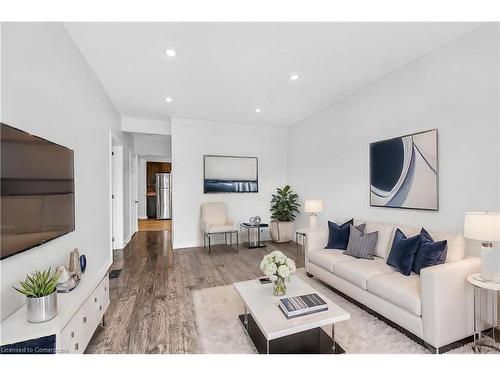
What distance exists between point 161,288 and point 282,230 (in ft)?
9.75

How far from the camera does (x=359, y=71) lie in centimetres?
302

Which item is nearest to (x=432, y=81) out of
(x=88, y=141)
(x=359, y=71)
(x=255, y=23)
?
(x=359, y=71)

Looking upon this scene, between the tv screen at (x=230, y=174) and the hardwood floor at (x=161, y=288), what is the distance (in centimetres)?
130

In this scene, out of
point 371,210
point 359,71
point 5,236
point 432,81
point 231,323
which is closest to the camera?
point 5,236

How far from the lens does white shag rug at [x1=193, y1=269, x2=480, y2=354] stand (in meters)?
1.82

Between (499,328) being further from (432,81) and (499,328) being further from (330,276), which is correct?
(432,81)

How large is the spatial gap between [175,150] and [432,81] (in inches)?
168

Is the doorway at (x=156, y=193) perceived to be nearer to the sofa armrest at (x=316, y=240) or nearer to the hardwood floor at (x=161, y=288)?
Result: the hardwood floor at (x=161, y=288)

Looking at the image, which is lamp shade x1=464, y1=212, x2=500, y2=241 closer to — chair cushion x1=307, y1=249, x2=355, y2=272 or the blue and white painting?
the blue and white painting

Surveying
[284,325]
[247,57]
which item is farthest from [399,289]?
[247,57]

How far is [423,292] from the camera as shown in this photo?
1.81 meters

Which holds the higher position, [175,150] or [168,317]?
[175,150]

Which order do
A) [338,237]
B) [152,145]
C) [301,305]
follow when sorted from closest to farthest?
[301,305] < [338,237] < [152,145]

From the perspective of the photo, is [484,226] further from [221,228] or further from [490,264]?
[221,228]
